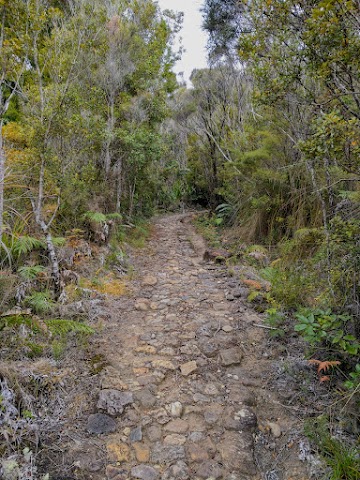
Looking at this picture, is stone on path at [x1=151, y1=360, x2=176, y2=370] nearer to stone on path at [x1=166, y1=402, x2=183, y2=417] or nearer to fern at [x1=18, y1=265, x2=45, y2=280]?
stone on path at [x1=166, y1=402, x2=183, y2=417]

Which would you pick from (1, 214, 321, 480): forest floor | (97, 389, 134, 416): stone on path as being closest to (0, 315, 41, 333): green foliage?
(1, 214, 321, 480): forest floor

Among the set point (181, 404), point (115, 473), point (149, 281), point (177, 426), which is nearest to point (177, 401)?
point (181, 404)

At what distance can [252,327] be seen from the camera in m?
4.53

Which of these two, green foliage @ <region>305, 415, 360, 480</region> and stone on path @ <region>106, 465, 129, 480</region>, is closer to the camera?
green foliage @ <region>305, 415, 360, 480</region>

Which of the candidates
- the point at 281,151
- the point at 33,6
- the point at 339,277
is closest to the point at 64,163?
the point at 33,6

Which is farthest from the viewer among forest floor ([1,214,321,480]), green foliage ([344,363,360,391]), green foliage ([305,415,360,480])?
green foliage ([344,363,360,391])

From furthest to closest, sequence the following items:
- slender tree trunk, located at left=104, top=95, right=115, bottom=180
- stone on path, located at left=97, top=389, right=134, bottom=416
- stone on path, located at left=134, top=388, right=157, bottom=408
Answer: slender tree trunk, located at left=104, top=95, right=115, bottom=180 < stone on path, located at left=134, top=388, right=157, bottom=408 < stone on path, located at left=97, top=389, right=134, bottom=416

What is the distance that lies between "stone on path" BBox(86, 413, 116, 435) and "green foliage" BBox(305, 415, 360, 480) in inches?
64.6

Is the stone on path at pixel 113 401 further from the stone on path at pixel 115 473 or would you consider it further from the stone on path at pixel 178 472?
the stone on path at pixel 178 472

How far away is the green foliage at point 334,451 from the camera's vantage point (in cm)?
224

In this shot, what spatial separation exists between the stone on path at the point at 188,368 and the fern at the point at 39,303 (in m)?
1.86

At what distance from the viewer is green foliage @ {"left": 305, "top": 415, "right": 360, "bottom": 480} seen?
88.1 inches

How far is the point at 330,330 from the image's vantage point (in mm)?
3209

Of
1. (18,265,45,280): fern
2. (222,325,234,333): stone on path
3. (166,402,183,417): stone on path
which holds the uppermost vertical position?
(18,265,45,280): fern
